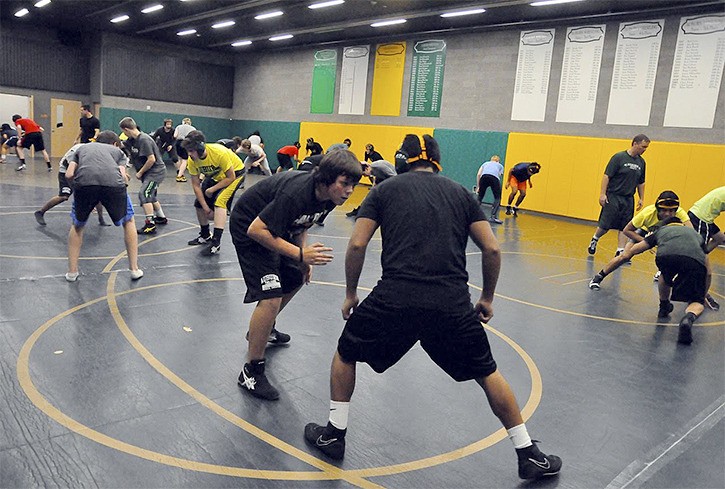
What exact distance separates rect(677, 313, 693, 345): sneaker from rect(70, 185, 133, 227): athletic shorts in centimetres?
569

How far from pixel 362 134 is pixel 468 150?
4662mm

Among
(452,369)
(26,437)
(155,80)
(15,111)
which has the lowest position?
(26,437)

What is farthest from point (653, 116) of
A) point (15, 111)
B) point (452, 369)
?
point (15, 111)

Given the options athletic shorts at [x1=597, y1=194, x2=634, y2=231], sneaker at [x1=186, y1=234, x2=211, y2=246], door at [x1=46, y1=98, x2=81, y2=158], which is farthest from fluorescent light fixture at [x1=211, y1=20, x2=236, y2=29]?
athletic shorts at [x1=597, y1=194, x2=634, y2=231]

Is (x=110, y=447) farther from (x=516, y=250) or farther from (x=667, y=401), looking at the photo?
(x=516, y=250)

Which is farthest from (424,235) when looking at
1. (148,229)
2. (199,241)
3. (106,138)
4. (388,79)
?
(388,79)

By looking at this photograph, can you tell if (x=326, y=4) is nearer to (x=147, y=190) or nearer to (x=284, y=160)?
(x=284, y=160)

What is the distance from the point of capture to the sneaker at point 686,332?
17.2ft

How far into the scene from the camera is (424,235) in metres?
2.68

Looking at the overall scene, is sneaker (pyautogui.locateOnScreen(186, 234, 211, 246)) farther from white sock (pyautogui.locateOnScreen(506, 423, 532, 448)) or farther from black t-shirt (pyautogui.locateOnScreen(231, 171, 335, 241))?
white sock (pyautogui.locateOnScreen(506, 423, 532, 448))

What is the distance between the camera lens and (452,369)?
2.79 meters

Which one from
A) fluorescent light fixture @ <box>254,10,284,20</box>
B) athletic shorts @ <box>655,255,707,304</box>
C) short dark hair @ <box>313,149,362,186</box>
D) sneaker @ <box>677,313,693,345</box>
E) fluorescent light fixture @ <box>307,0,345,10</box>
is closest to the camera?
short dark hair @ <box>313,149,362,186</box>

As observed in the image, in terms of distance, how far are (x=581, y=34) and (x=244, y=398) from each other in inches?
593

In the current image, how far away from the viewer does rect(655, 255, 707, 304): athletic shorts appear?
547 cm
